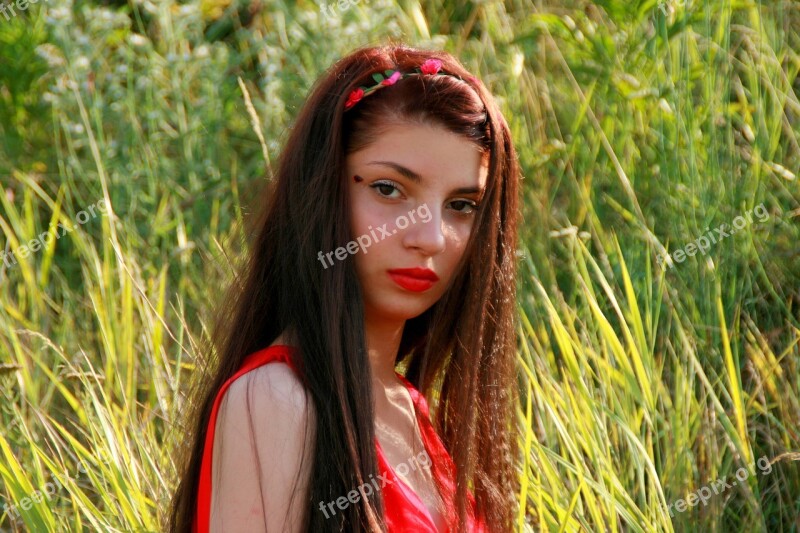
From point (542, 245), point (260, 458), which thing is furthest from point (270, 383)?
point (542, 245)

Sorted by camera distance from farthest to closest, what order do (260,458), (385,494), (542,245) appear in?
1. (542,245)
2. (385,494)
3. (260,458)

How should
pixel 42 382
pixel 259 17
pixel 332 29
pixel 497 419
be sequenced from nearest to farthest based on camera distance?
1. pixel 497 419
2. pixel 42 382
3. pixel 332 29
4. pixel 259 17

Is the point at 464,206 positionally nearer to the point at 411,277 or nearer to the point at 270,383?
the point at 411,277

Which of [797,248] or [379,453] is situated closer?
[379,453]

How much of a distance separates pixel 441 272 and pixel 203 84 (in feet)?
6.49

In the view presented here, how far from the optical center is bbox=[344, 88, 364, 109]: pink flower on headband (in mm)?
1582

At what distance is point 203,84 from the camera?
3371 millimetres

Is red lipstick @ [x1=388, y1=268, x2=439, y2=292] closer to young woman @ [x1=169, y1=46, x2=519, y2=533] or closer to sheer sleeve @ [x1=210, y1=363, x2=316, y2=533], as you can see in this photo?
young woman @ [x1=169, y1=46, x2=519, y2=533]

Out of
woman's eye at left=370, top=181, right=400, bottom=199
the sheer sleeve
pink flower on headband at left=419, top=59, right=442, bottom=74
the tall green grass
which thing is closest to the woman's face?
woman's eye at left=370, top=181, right=400, bottom=199

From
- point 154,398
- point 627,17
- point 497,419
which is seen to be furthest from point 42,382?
point 627,17

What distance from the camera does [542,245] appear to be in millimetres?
2707

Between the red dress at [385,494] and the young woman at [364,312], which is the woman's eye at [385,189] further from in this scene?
the red dress at [385,494]

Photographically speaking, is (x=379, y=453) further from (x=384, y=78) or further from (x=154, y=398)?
(x=154, y=398)

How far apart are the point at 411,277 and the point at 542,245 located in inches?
46.8
